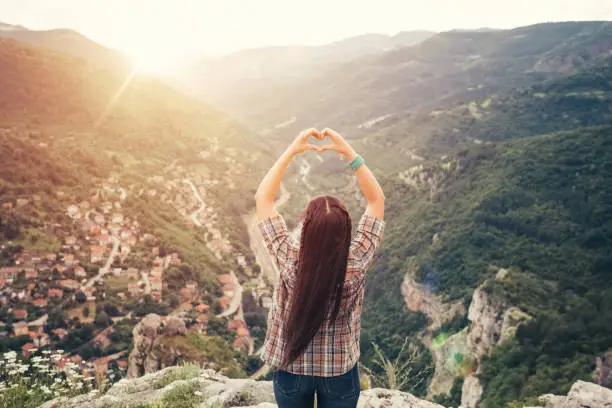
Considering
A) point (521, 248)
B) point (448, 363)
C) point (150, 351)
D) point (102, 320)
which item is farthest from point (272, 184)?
point (521, 248)

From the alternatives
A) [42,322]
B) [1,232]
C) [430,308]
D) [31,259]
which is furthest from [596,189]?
[1,232]

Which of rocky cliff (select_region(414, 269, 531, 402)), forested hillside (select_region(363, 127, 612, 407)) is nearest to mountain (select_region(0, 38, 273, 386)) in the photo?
rocky cliff (select_region(414, 269, 531, 402))

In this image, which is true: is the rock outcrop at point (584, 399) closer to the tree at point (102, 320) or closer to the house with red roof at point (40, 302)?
the tree at point (102, 320)

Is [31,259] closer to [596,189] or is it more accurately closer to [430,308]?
[430,308]

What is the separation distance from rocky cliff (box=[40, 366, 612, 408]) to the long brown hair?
8.50 feet

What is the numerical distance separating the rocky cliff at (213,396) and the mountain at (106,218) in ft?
65.0

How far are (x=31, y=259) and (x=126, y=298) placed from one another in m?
9.85

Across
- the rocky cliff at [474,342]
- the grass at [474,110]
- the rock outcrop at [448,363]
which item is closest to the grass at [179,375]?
the rocky cliff at [474,342]

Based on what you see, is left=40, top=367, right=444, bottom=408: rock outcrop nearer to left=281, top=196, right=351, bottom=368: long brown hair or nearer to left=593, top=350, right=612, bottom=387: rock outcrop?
left=281, top=196, right=351, bottom=368: long brown hair

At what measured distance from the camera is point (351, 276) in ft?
7.20

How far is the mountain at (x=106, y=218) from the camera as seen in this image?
34.7m

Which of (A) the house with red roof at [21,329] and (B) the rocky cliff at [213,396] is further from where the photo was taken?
(A) the house with red roof at [21,329]

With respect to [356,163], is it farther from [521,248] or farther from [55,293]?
→ [521,248]

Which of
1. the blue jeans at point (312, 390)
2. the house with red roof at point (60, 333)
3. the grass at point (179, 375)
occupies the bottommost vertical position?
the house with red roof at point (60, 333)
